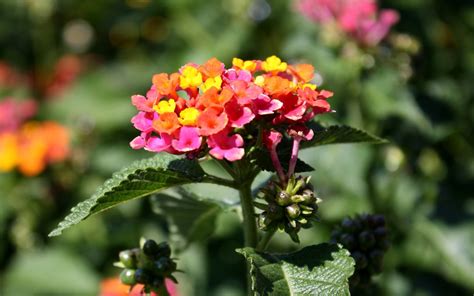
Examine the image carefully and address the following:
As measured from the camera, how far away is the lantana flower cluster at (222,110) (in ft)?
3.55

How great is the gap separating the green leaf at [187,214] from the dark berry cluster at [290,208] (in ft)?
0.79

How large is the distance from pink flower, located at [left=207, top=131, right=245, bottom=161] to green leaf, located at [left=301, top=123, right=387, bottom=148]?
0.54 feet

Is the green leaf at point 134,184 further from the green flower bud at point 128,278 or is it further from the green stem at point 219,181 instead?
the green flower bud at point 128,278

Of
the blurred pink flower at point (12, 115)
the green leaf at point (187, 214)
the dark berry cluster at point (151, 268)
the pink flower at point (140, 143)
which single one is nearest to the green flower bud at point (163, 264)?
the dark berry cluster at point (151, 268)

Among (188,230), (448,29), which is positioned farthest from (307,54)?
(188,230)

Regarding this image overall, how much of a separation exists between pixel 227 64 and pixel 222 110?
2099 mm

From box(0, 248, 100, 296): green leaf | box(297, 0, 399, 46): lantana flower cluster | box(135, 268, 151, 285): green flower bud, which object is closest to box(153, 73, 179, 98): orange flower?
box(135, 268, 151, 285): green flower bud

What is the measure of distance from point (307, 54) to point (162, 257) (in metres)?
1.42

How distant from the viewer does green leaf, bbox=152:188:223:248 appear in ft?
4.66

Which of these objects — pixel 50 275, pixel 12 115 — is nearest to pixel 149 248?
pixel 50 275

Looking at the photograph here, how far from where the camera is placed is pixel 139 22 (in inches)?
144

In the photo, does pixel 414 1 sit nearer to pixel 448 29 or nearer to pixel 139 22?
pixel 448 29

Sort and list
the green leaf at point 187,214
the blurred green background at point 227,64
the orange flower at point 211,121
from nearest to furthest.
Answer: the orange flower at point 211,121, the green leaf at point 187,214, the blurred green background at point 227,64

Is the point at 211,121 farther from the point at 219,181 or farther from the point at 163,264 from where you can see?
the point at 163,264
